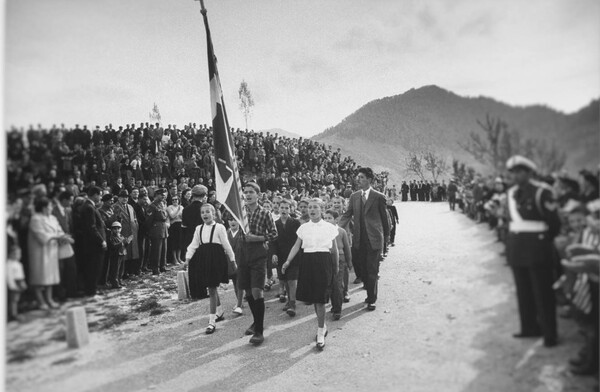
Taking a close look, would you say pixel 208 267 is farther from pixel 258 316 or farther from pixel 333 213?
pixel 333 213

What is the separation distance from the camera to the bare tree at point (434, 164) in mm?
2242

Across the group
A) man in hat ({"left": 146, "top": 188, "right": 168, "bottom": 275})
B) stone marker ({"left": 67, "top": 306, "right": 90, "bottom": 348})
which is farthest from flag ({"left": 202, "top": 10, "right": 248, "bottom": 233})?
man in hat ({"left": 146, "top": 188, "right": 168, "bottom": 275})

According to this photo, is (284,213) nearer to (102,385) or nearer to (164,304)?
(164,304)

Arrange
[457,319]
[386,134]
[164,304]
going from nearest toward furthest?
[457,319] → [386,134] → [164,304]

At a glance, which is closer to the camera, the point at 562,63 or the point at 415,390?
the point at 562,63

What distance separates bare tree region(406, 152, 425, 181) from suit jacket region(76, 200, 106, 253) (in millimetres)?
2070

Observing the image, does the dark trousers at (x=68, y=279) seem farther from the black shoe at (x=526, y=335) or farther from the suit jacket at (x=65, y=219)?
the black shoe at (x=526, y=335)

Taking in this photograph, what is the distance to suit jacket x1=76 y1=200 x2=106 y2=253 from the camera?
7.86ft

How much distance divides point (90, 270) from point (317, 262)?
3.39 m

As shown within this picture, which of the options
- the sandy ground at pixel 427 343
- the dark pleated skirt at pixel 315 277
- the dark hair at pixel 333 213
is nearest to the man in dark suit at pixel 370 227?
the dark pleated skirt at pixel 315 277

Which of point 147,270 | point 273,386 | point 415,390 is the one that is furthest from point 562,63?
point 147,270

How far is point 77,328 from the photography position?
7.43ft

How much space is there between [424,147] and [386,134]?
1.56ft

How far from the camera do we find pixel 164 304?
7.23 metres
